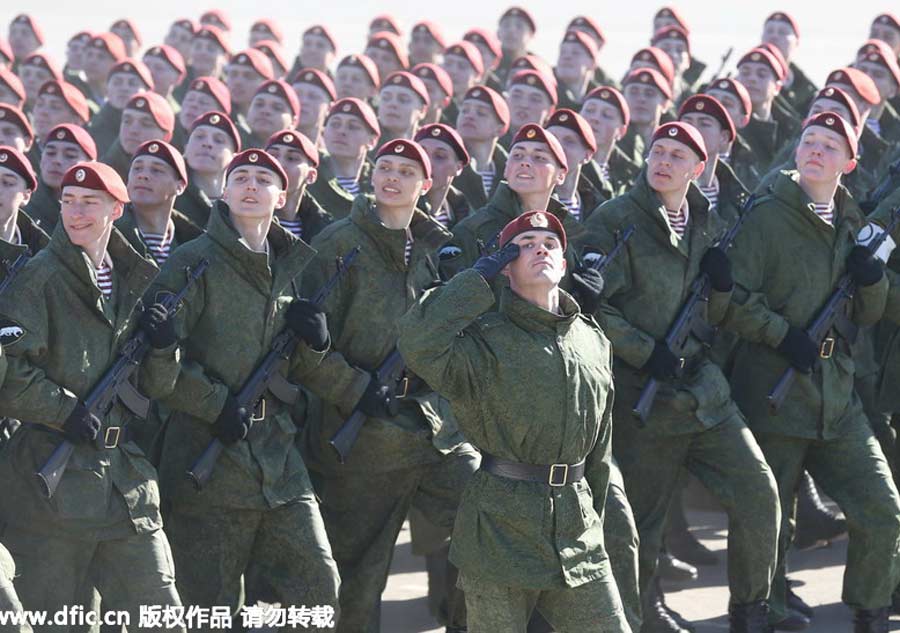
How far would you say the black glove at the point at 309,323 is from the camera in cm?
826

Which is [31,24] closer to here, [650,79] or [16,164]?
[650,79]

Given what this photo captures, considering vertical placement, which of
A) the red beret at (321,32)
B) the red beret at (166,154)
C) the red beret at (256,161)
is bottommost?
the red beret at (166,154)

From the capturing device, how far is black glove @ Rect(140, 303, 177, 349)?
7812 millimetres

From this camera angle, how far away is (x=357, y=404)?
8.53m

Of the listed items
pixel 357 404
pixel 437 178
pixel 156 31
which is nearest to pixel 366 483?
pixel 357 404

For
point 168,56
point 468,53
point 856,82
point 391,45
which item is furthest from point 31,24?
point 856,82

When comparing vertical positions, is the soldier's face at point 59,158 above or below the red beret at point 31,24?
below

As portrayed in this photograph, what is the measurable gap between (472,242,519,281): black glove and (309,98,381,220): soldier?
11.3ft

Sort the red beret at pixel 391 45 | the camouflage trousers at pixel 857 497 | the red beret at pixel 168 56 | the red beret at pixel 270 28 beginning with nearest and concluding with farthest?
the camouflage trousers at pixel 857 497 < the red beret at pixel 168 56 < the red beret at pixel 391 45 < the red beret at pixel 270 28

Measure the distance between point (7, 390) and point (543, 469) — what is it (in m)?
1.89

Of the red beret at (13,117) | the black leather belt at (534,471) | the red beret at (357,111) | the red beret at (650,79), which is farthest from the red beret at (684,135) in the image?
the red beret at (650,79)

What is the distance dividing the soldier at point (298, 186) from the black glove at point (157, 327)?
136 centimetres

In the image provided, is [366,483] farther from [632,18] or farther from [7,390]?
[632,18]

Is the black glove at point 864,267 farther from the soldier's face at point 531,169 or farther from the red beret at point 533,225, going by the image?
the red beret at point 533,225
